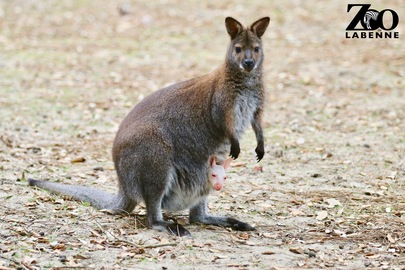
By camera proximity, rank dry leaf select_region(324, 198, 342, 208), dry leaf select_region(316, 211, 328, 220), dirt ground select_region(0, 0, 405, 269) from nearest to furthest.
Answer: dirt ground select_region(0, 0, 405, 269) → dry leaf select_region(316, 211, 328, 220) → dry leaf select_region(324, 198, 342, 208)

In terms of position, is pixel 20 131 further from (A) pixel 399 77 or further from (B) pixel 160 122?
(A) pixel 399 77

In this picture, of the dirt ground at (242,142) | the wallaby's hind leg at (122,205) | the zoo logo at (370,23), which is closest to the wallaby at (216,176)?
the dirt ground at (242,142)

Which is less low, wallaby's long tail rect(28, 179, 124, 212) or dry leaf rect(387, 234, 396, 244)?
wallaby's long tail rect(28, 179, 124, 212)

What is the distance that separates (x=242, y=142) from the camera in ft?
25.5

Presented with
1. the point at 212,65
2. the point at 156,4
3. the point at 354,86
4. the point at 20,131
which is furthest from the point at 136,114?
the point at 156,4

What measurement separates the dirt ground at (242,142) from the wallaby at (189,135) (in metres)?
0.19

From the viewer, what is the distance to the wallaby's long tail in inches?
210

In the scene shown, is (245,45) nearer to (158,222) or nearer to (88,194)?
(158,222)

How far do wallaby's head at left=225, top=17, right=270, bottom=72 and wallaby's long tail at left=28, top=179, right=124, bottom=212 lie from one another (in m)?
1.28

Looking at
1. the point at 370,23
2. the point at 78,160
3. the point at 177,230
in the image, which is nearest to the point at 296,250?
the point at 177,230

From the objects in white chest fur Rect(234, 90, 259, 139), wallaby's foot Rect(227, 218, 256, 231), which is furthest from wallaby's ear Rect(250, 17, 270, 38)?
wallaby's foot Rect(227, 218, 256, 231)

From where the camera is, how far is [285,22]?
13.6 metres

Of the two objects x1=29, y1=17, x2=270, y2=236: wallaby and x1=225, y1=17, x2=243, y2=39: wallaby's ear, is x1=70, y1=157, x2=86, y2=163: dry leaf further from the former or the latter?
x1=225, y1=17, x2=243, y2=39: wallaby's ear

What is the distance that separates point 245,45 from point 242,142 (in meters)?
2.65
